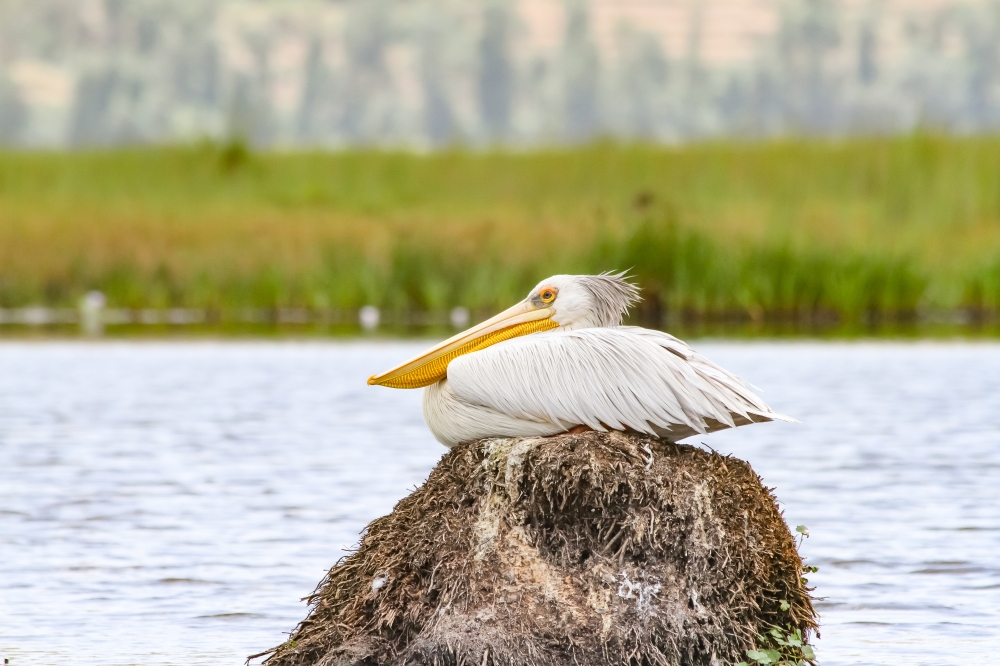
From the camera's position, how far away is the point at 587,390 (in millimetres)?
5355

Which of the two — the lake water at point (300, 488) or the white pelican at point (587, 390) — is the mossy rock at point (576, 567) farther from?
the lake water at point (300, 488)

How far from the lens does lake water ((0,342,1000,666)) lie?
6.65 metres

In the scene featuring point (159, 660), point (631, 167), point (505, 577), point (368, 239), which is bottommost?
point (159, 660)

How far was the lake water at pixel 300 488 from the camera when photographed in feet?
21.8

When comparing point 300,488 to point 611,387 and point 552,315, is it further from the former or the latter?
point 611,387

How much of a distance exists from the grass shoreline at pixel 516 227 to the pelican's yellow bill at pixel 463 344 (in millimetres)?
14599

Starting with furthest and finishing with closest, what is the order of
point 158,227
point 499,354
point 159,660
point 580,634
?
point 158,227 → point 159,660 → point 499,354 → point 580,634

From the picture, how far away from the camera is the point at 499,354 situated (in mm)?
5512

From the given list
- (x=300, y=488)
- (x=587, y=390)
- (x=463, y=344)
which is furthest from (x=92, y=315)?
(x=587, y=390)

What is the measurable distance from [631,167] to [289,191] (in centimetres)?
705

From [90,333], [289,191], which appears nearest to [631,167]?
[289,191]

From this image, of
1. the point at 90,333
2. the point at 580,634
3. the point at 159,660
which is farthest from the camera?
the point at 90,333

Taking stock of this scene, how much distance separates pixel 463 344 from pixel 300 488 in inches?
176

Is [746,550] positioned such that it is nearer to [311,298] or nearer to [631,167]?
[311,298]
